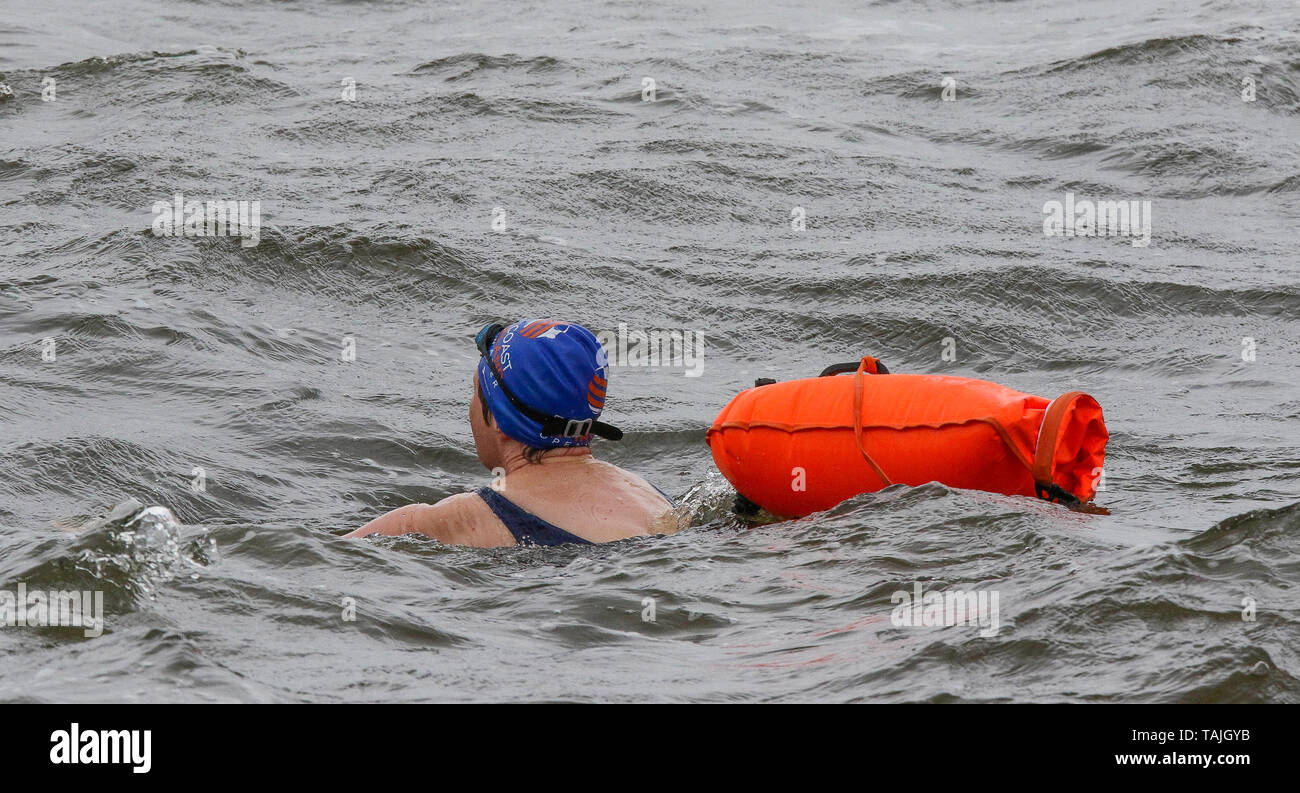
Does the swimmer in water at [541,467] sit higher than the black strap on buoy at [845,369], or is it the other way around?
the black strap on buoy at [845,369]

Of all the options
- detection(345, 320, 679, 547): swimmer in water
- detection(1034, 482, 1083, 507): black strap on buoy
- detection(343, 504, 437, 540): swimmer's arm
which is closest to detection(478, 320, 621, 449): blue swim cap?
detection(345, 320, 679, 547): swimmer in water

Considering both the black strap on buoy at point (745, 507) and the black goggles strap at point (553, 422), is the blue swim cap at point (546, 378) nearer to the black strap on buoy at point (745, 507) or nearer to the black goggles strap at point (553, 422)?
the black goggles strap at point (553, 422)

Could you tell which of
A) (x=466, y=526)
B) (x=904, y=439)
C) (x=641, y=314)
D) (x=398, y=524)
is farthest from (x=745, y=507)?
(x=641, y=314)

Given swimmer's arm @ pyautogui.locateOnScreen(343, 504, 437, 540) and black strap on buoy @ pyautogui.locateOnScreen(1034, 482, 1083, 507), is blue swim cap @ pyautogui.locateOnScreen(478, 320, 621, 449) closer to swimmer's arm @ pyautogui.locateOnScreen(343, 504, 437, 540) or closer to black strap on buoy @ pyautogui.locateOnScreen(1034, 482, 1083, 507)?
swimmer's arm @ pyautogui.locateOnScreen(343, 504, 437, 540)

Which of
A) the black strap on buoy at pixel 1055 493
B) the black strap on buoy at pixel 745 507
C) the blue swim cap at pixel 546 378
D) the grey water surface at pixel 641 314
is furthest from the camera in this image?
the black strap on buoy at pixel 745 507

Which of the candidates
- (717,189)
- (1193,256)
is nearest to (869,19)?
(717,189)

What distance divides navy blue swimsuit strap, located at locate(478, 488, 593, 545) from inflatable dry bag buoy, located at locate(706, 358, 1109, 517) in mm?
662

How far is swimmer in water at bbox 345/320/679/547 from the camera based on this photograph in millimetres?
5219

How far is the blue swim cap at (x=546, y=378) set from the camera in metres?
5.31

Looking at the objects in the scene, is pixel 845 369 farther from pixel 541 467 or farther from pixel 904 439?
pixel 541 467

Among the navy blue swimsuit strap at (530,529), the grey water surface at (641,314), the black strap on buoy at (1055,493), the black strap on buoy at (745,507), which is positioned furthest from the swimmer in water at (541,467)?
the black strap on buoy at (1055,493)

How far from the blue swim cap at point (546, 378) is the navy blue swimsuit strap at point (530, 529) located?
0.91ft

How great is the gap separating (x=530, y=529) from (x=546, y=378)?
56cm
